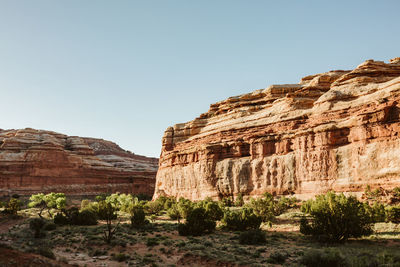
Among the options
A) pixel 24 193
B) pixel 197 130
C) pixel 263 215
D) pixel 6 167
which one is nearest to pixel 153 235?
pixel 263 215

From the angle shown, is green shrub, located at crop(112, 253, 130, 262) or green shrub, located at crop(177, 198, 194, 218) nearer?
green shrub, located at crop(112, 253, 130, 262)

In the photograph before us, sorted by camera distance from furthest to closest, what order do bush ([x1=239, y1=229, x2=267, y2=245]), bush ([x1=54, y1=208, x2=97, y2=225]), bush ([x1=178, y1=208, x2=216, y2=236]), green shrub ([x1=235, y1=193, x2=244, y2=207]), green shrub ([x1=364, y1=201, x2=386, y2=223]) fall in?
green shrub ([x1=235, y1=193, x2=244, y2=207]) < bush ([x1=54, y1=208, x2=97, y2=225]) < bush ([x1=178, y1=208, x2=216, y2=236]) < green shrub ([x1=364, y1=201, x2=386, y2=223]) < bush ([x1=239, y1=229, x2=267, y2=245])

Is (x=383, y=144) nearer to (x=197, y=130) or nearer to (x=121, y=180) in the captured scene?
(x=197, y=130)

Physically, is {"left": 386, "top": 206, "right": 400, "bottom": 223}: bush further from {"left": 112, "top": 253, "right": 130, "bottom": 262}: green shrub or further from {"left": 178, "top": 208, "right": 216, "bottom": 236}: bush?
{"left": 112, "top": 253, "right": 130, "bottom": 262}: green shrub

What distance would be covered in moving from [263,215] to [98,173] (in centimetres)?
7243

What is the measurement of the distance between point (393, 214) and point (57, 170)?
8404 centimetres

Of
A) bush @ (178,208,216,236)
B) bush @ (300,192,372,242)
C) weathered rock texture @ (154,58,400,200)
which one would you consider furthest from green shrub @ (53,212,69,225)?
bush @ (300,192,372,242)

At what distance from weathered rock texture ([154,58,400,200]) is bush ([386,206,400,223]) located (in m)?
3.93

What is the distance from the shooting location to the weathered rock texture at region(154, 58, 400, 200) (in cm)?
3030

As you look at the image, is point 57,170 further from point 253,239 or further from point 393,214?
point 393,214

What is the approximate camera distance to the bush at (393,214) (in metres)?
24.3

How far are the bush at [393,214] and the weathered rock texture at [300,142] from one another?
3926mm

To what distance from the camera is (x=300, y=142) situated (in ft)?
122

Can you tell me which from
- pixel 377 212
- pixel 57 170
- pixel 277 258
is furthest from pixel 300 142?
pixel 57 170
